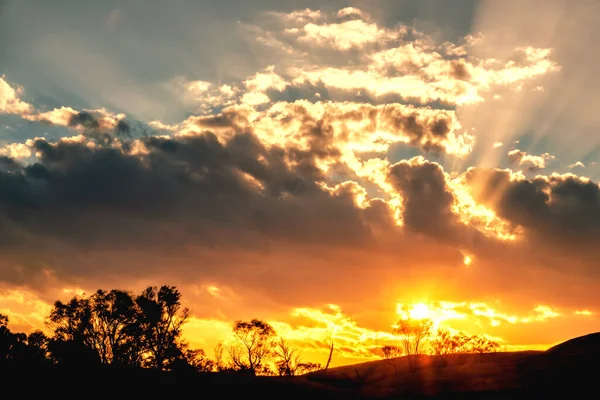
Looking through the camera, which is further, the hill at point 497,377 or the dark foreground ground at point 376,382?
the hill at point 497,377

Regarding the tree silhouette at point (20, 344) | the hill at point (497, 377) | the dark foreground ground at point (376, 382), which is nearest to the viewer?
the dark foreground ground at point (376, 382)

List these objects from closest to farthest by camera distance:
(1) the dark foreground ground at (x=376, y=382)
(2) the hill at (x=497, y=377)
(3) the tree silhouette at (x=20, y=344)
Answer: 1. (1) the dark foreground ground at (x=376, y=382)
2. (2) the hill at (x=497, y=377)
3. (3) the tree silhouette at (x=20, y=344)

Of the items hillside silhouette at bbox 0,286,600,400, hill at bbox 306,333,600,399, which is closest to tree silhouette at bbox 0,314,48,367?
hillside silhouette at bbox 0,286,600,400

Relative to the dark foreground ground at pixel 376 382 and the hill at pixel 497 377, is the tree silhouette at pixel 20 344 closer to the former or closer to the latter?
Answer: the dark foreground ground at pixel 376 382

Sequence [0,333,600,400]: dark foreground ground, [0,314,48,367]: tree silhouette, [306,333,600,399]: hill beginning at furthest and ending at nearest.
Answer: [0,314,48,367]: tree silhouette, [306,333,600,399]: hill, [0,333,600,400]: dark foreground ground

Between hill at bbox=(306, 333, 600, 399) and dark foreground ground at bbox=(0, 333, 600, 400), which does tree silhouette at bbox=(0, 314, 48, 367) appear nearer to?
dark foreground ground at bbox=(0, 333, 600, 400)

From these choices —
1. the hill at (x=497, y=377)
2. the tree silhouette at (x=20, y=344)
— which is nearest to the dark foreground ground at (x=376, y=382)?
the hill at (x=497, y=377)

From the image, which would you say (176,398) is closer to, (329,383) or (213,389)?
(213,389)

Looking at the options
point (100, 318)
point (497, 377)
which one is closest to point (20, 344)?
point (100, 318)

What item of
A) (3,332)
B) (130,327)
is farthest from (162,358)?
(3,332)

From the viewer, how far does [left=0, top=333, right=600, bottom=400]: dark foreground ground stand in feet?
180

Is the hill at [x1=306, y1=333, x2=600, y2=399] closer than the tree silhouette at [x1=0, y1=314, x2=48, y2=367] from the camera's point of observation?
Yes

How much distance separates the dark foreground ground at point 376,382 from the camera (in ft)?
180

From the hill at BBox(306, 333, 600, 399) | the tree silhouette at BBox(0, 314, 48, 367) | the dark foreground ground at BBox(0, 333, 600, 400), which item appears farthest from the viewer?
the tree silhouette at BBox(0, 314, 48, 367)
